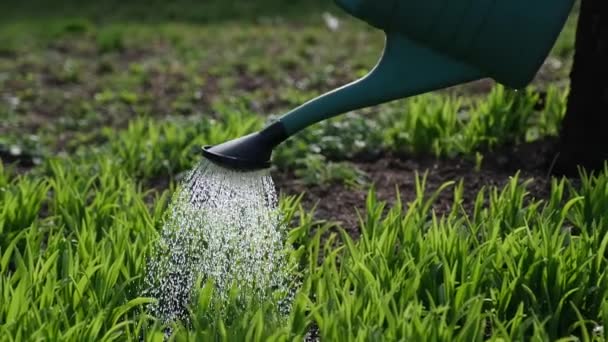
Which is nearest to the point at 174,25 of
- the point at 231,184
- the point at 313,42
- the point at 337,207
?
the point at 313,42

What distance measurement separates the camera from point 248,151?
223 cm

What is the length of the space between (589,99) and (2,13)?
6.58 m

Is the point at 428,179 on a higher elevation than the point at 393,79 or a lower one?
lower

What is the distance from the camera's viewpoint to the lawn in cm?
219

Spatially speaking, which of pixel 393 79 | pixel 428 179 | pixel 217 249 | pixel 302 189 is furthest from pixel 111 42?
pixel 393 79

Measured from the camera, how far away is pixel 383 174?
3.81 m

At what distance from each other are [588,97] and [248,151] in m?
1.55

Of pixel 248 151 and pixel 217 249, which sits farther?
pixel 217 249

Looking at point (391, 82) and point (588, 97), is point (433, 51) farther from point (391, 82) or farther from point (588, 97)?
point (588, 97)

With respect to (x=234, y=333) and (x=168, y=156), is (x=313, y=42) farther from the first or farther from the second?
(x=234, y=333)

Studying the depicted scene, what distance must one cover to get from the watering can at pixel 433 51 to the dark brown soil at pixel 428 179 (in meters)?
0.96

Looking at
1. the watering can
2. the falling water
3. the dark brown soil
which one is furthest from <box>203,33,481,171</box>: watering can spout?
the dark brown soil

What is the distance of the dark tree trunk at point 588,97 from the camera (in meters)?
3.24

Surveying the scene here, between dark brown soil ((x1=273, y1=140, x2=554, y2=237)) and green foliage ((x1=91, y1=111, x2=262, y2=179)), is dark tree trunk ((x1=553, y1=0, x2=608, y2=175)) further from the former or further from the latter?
green foliage ((x1=91, y1=111, x2=262, y2=179))
